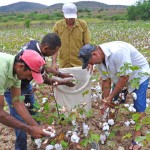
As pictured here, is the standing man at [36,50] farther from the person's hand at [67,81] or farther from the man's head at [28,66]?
the man's head at [28,66]

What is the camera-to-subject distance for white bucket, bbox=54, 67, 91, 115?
12.5ft

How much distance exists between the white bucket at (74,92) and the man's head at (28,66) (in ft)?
4.30

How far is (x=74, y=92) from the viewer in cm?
379

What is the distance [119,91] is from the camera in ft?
10.5

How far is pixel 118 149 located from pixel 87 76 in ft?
2.98

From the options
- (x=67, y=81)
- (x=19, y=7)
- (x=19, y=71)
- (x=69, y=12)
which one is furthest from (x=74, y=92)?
(x=19, y=7)

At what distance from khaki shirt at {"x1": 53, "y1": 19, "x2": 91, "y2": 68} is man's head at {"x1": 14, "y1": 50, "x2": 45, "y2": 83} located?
183 centimetres

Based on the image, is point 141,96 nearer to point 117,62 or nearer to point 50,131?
point 117,62

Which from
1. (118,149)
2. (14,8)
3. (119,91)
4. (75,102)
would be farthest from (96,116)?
(14,8)

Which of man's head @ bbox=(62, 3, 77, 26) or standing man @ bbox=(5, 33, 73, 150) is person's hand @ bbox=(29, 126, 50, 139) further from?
man's head @ bbox=(62, 3, 77, 26)

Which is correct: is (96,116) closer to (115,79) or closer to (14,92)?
(115,79)

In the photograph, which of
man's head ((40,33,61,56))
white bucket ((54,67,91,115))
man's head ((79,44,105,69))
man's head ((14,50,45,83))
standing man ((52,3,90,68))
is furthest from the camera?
standing man ((52,3,90,68))

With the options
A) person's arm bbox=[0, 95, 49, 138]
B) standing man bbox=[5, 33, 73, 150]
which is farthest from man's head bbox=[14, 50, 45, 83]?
standing man bbox=[5, 33, 73, 150]

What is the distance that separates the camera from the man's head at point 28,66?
2.42m
